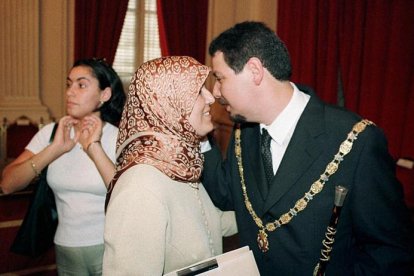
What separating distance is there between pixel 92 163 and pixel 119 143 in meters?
0.56

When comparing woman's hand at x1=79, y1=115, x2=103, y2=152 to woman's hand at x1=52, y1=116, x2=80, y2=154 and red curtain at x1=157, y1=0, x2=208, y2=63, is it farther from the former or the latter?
red curtain at x1=157, y1=0, x2=208, y2=63

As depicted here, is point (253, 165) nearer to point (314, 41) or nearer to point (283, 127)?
point (283, 127)

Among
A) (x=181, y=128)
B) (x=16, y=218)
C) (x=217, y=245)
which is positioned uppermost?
(x=181, y=128)

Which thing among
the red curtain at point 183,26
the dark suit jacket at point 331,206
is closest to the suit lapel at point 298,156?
the dark suit jacket at point 331,206

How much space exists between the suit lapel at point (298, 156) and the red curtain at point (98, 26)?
3.93 meters

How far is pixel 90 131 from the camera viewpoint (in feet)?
6.60

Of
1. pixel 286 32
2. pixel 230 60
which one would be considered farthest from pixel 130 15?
pixel 230 60

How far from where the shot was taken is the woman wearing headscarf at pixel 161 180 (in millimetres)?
1165

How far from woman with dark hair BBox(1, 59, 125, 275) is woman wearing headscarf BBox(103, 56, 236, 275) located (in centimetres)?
53

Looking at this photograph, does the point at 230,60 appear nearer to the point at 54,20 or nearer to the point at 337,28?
the point at 337,28

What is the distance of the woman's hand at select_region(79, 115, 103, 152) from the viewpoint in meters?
1.95

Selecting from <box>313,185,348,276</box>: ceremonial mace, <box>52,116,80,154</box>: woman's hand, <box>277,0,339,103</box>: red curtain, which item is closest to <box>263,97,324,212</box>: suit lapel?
<box>313,185,348,276</box>: ceremonial mace

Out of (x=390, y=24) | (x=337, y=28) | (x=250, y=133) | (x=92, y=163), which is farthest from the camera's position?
(x=337, y=28)

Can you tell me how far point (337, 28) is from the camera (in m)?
4.04
